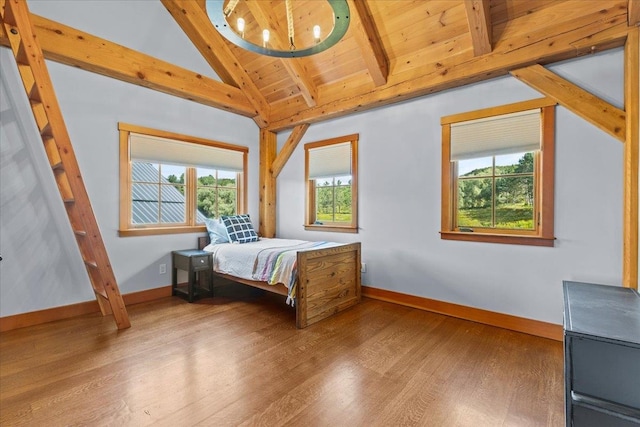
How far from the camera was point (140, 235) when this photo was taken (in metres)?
3.48

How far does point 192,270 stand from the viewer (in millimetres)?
3436

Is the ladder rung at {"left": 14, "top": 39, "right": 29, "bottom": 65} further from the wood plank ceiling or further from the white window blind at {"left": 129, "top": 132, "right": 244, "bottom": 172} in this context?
the wood plank ceiling

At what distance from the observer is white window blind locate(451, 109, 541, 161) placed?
2609mm

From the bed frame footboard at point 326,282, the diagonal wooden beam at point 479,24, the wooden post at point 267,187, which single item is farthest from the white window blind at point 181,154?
the diagonal wooden beam at point 479,24

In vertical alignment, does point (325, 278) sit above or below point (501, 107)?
below

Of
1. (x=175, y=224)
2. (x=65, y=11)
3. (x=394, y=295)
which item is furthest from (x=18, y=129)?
(x=394, y=295)

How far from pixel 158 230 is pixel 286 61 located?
2583 millimetres

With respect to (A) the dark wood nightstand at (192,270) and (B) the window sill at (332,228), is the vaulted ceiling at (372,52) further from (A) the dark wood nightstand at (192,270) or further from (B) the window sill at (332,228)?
(A) the dark wood nightstand at (192,270)

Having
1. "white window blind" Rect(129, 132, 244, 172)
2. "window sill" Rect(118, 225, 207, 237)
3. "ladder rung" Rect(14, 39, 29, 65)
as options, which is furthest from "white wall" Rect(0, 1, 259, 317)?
"ladder rung" Rect(14, 39, 29, 65)

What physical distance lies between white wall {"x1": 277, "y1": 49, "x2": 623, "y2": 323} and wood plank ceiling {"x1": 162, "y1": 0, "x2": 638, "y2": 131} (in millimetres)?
186

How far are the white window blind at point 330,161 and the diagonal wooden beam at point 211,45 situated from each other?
1068 mm

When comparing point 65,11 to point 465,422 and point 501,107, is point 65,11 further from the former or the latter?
point 465,422

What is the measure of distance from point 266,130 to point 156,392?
3773mm

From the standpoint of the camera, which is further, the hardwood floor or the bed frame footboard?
the bed frame footboard
